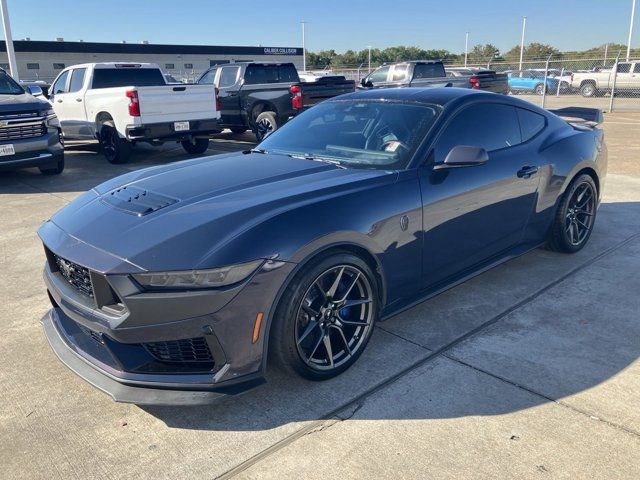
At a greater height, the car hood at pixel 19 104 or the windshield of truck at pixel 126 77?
the windshield of truck at pixel 126 77

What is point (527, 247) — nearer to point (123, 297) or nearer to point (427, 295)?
point (427, 295)

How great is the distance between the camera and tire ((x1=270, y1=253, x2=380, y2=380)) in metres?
2.82

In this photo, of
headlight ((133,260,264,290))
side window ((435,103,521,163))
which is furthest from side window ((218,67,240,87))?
headlight ((133,260,264,290))

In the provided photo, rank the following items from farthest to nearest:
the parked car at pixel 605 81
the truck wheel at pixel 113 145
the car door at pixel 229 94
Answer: the parked car at pixel 605 81 → the car door at pixel 229 94 → the truck wheel at pixel 113 145

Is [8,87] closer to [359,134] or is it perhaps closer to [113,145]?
[113,145]

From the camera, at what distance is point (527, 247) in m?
4.66

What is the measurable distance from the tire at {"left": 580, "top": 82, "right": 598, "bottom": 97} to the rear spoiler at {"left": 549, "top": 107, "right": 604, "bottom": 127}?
24.4m

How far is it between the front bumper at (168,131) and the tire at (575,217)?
24.7 feet

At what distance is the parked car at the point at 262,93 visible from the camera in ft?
41.1

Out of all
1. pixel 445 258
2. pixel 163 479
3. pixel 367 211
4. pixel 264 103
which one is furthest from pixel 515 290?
pixel 264 103

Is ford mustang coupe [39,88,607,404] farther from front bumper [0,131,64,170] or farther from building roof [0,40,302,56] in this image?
building roof [0,40,302,56]

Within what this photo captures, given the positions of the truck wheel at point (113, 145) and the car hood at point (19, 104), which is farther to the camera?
the truck wheel at point (113, 145)

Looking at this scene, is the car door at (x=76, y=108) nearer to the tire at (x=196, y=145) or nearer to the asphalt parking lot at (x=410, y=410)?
the tire at (x=196, y=145)

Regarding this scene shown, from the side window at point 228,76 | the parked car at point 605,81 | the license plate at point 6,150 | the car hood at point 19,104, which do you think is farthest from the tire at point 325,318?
the parked car at point 605,81
